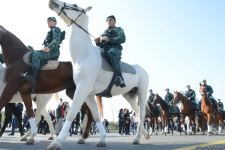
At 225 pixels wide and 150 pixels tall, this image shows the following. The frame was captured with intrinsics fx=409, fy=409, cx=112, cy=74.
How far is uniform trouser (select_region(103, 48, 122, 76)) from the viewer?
9.72 m

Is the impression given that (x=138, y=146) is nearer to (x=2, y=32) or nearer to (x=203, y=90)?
(x=2, y=32)

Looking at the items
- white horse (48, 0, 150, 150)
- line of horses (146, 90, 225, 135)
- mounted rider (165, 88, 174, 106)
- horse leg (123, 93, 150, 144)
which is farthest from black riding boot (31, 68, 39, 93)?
mounted rider (165, 88, 174, 106)

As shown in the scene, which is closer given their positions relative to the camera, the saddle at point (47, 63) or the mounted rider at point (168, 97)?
the saddle at point (47, 63)

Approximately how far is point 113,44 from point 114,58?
2.38ft

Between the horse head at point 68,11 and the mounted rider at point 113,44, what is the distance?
1.02 metres

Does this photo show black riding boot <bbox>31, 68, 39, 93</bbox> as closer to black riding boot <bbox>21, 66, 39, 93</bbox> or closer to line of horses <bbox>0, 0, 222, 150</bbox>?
black riding boot <bbox>21, 66, 39, 93</bbox>

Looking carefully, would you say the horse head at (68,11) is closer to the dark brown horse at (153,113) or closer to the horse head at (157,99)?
the horse head at (157,99)

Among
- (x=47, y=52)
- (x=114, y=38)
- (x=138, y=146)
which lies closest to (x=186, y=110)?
(x=114, y=38)

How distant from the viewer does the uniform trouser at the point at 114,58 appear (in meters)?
9.72

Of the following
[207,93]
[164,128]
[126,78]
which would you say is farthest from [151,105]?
[126,78]

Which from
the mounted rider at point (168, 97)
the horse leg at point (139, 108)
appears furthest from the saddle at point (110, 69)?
the mounted rider at point (168, 97)

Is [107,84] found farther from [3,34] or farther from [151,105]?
[151,105]

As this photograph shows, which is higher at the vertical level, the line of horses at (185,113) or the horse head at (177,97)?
the horse head at (177,97)

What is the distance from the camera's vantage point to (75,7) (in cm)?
947
